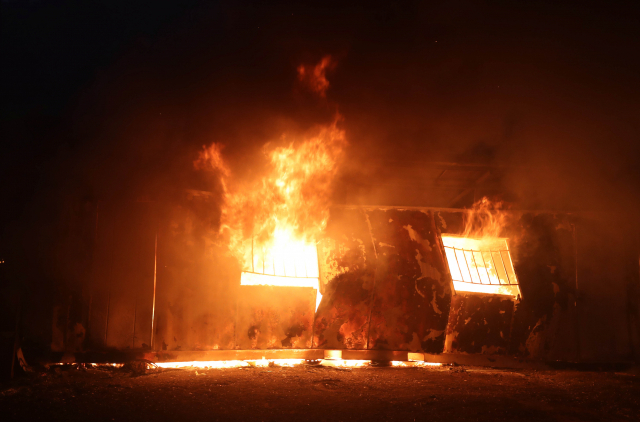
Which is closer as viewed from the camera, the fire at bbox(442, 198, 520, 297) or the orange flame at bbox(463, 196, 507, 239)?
the fire at bbox(442, 198, 520, 297)

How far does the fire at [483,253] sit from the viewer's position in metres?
6.07

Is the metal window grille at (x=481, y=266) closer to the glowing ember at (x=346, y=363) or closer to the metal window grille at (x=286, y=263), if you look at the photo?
the glowing ember at (x=346, y=363)

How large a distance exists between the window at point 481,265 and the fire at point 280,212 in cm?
232

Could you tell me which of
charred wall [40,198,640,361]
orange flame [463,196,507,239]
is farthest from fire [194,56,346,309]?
orange flame [463,196,507,239]

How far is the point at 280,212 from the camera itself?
5.79 meters

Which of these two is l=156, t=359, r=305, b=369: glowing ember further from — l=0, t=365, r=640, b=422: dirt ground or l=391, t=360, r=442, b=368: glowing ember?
l=391, t=360, r=442, b=368: glowing ember

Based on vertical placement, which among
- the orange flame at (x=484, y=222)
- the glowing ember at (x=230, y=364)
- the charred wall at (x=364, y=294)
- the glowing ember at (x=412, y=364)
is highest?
the orange flame at (x=484, y=222)

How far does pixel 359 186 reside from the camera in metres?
7.39

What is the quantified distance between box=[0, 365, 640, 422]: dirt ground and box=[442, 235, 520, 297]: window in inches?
55.4

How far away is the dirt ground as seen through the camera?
3.40 metres

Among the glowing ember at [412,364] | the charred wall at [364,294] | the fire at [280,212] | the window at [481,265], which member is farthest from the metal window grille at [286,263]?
the window at [481,265]

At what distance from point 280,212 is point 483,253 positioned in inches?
143

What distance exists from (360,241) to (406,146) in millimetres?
2208

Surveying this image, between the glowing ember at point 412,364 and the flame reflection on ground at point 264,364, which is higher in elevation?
the flame reflection on ground at point 264,364
